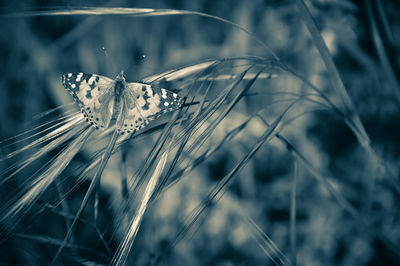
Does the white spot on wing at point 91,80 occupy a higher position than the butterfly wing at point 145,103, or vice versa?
the white spot on wing at point 91,80

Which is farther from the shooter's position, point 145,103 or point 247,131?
point 247,131

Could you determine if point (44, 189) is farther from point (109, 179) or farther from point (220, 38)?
point (220, 38)

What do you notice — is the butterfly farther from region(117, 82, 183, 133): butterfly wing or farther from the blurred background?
the blurred background

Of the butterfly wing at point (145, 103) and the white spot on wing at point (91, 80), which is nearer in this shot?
the butterfly wing at point (145, 103)

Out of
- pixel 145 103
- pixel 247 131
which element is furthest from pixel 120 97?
pixel 247 131

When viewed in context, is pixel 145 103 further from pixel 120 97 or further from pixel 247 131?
pixel 247 131

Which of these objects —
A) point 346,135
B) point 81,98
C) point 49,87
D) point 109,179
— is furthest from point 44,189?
point 346,135

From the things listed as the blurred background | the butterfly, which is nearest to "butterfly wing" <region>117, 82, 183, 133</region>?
the butterfly

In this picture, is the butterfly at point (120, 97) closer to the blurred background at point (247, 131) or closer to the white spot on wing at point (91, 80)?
the white spot on wing at point (91, 80)

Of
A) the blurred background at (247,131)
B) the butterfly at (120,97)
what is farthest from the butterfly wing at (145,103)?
the blurred background at (247,131)
